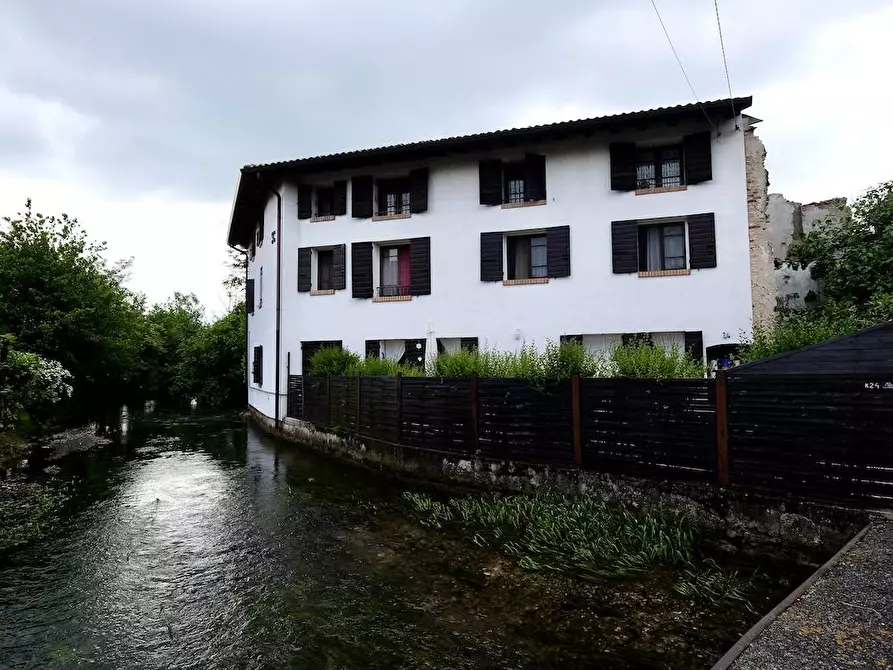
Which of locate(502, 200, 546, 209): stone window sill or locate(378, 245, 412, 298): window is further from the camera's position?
locate(378, 245, 412, 298): window

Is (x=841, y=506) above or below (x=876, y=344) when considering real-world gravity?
below

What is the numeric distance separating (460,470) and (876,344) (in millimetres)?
6020

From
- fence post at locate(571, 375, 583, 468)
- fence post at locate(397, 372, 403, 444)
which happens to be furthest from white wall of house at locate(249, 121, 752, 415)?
fence post at locate(571, 375, 583, 468)

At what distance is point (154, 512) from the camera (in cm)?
801

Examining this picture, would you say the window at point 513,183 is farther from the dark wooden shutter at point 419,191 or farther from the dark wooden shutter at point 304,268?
the dark wooden shutter at point 304,268

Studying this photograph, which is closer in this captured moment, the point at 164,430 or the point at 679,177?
the point at 679,177

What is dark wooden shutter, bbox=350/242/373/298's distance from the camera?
15.5 meters

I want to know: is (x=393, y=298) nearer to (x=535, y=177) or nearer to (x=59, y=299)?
(x=535, y=177)

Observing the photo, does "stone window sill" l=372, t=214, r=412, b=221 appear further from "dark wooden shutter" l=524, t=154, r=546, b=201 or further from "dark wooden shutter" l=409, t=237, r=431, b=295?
"dark wooden shutter" l=524, t=154, r=546, b=201

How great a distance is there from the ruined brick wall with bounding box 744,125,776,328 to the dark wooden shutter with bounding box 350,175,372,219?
34.9 feet

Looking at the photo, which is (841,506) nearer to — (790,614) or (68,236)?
(790,614)

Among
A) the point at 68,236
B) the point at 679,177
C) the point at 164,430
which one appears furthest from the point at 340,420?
the point at 68,236

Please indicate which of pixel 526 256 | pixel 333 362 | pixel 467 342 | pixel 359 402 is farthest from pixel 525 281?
pixel 359 402

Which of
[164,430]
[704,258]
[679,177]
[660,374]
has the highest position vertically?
[679,177]
